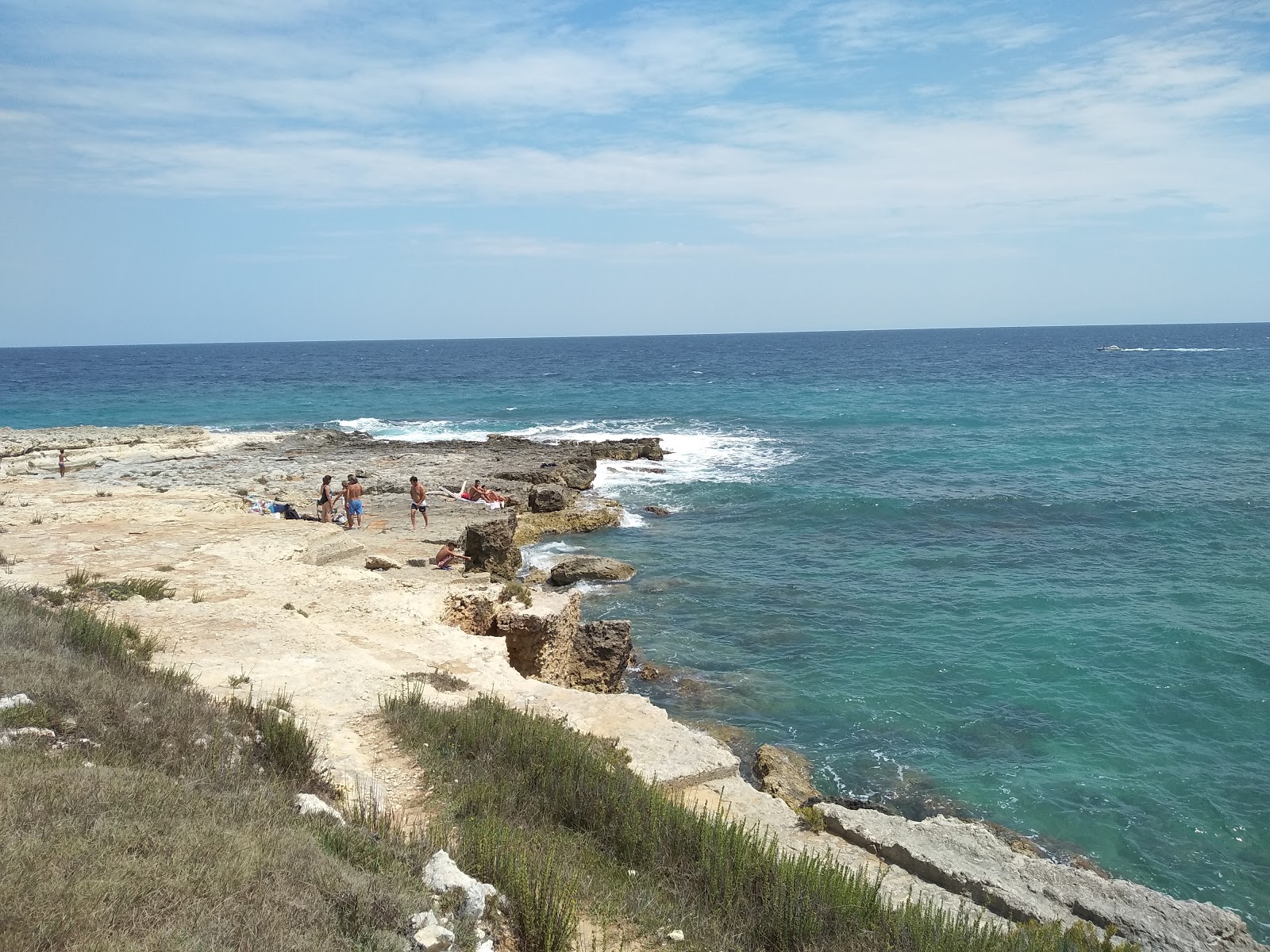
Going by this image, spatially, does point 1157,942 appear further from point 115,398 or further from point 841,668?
point 115,398

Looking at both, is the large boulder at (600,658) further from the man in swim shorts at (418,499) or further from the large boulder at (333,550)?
the man in swim shorts at (418,499)

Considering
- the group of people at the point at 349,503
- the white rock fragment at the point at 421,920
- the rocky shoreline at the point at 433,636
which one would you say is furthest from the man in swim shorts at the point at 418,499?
the white rock fragment at the point at 421,920

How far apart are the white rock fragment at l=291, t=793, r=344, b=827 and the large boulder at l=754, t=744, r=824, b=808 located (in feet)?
20.3

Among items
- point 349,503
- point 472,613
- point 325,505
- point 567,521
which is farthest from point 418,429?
point 472,613

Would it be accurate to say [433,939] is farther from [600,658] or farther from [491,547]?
[491,547]

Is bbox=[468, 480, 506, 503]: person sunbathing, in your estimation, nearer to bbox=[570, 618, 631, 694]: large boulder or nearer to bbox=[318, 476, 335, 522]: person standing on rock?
bbox=[318, 476, 335, 522]: person standing on rock

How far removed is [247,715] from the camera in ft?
26.1

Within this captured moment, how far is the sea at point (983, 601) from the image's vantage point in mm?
12156

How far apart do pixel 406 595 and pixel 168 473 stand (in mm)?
19660

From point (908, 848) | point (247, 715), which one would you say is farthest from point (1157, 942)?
point (247, 715)

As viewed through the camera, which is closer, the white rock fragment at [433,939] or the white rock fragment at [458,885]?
the white rock fragment at [433,939]

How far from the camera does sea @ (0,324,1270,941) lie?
39.9ft

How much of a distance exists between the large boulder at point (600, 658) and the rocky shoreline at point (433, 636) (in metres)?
0.03

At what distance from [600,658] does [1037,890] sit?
7675mm
